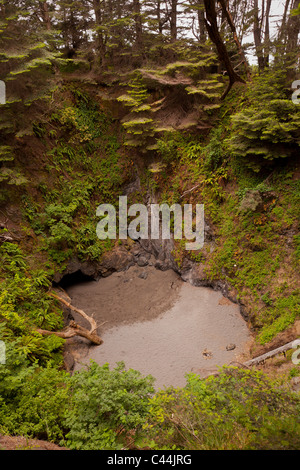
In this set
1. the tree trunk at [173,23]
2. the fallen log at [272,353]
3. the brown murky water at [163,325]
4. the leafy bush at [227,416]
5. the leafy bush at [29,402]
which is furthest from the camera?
the tree trunk at [173,23]

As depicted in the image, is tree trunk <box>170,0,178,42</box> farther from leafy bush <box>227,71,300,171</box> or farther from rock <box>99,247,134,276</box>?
rock <box>99,247,134,276</box>

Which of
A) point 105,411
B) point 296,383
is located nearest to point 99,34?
point 105,411

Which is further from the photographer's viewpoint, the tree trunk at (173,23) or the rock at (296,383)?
the tree trunk at (173,23)

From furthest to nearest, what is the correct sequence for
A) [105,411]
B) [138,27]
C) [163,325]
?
[138,27], [163,325], [105,411]

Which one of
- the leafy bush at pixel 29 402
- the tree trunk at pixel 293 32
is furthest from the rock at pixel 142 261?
the tree trunk at pixel 293 32

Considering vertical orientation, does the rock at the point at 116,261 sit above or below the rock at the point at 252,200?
below

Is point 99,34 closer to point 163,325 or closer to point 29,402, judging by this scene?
point 163,325

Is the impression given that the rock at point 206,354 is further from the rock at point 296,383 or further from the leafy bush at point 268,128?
the leafy bush at point 268,128
